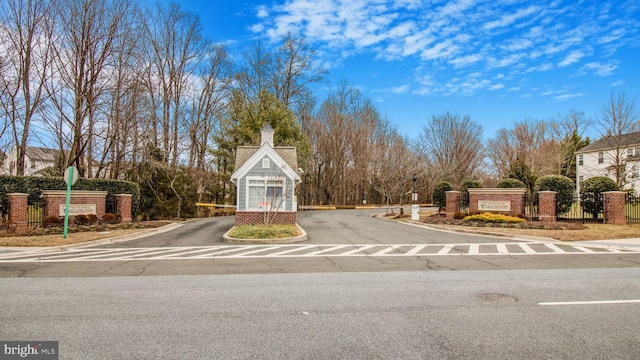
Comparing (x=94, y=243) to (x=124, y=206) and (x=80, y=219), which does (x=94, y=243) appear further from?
(x=124, y=206)

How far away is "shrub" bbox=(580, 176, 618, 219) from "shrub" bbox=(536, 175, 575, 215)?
2.30 ft

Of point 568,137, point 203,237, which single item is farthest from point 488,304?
point 568,137

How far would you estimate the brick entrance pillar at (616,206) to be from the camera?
20.1m

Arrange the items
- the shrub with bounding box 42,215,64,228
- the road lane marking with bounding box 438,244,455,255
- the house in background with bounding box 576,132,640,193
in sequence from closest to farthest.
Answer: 1. the road lane marking with bounding box 438,244,455,255
2. the shrub with bounding box 42,215,64,228
3. the house in background with bounding box 576,132,640,193

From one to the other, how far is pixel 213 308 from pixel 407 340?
3.01m

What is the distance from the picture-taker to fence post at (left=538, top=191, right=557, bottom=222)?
21641 millimetres

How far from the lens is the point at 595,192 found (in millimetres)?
21859

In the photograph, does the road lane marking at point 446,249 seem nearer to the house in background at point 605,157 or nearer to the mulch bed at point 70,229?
the mulch bed at point 70,229

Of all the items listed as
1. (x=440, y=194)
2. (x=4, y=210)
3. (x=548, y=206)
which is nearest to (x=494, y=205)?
(x=548, y=206)

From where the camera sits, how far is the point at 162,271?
9.69 meters

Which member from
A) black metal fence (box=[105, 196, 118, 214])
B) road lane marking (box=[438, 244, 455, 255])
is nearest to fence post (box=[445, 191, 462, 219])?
road lane marking (box=[438, 244, 455, 255])

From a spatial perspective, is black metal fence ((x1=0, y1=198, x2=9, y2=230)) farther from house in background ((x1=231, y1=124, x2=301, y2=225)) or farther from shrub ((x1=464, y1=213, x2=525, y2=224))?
shrub ((x1=464, y1=213, x2=525, y2=224))

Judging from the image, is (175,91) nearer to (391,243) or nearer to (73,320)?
(391,243)

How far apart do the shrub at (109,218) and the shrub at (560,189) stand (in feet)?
81.9
